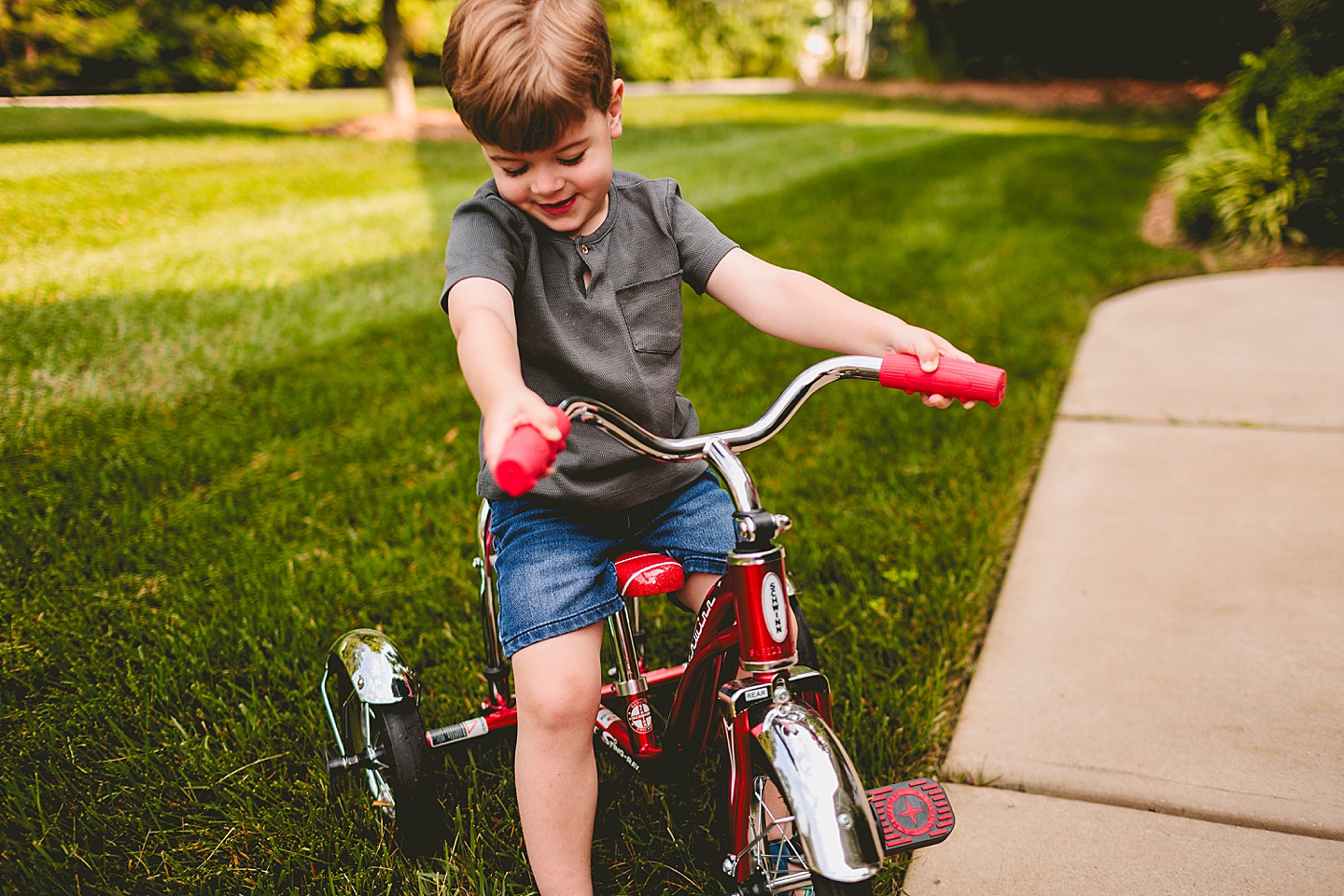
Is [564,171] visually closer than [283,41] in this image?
Yes

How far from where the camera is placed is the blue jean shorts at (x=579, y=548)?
175 cm

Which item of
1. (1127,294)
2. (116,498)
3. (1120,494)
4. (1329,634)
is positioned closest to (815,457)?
(1120,494)

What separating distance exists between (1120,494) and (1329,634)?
87 centimetres

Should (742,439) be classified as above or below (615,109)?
below

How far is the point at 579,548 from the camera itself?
183cm

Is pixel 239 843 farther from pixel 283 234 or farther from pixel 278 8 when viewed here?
pixel 278 8

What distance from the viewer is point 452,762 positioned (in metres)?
2.28

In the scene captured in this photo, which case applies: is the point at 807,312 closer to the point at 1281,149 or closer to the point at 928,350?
the point at 928,350

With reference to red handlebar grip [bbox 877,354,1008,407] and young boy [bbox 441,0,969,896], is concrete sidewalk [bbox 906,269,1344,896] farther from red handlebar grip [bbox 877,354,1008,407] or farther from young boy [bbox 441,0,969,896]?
red handlebar grip [bbox 877,354,1008,407]

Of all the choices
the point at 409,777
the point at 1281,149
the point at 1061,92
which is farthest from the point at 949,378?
the point at 1061,92

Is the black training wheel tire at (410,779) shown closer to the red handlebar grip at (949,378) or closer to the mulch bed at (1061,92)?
the red handlebar grip at (949,378)

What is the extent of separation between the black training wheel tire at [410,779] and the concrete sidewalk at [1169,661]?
93 centimetres

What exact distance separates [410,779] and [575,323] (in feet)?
3.06

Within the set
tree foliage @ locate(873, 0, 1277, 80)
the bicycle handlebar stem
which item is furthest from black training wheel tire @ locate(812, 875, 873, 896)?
tree foliage @ locate(873, 0, 1277, 80)
